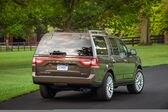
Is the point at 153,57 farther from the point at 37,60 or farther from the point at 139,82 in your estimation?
the point at 37,60

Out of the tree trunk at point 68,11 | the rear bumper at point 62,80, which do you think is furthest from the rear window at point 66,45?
the tree trunk at point 68,11

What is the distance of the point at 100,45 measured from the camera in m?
14.3

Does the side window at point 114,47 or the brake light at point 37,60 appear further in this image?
the side window at point 114,47

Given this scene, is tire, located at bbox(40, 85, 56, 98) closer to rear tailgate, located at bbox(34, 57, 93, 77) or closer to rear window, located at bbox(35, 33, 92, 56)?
rear tailgate, located at bbox(34, 57, 93, 77)

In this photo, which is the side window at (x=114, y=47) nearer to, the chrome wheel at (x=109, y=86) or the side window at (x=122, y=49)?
the side window at (x=122, y=49)

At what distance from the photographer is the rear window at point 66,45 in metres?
13.9

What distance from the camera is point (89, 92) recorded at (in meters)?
16.6

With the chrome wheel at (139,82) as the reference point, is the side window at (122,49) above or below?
above

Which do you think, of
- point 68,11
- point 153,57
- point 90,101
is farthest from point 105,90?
point 153,57

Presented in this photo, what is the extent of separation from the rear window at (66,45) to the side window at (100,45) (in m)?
0.26

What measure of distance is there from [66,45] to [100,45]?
3.17ft

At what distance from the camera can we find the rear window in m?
13.9

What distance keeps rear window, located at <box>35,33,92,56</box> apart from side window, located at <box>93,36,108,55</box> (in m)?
0.26

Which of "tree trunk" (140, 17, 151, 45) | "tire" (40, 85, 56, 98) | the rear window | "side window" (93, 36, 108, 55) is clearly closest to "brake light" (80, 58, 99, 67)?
the rear window
